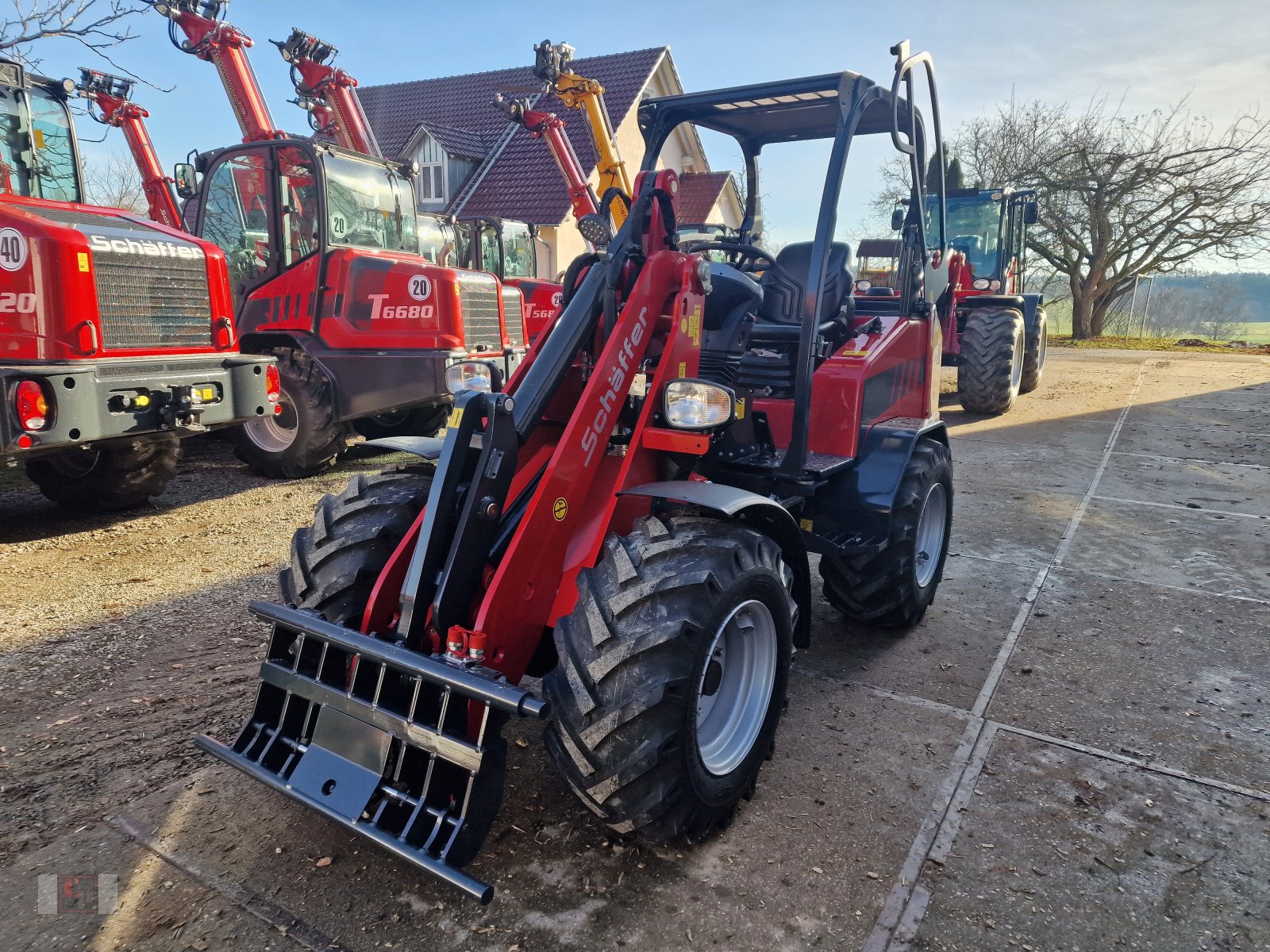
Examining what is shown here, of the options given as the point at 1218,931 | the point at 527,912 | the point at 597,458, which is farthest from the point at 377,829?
the point at 1218,931

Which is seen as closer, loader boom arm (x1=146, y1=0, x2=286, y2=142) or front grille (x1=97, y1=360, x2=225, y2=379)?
front grille (x1=97, y1=360, x2=225, y2=379)

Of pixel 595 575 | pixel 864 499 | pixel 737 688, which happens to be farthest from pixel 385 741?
pixel 864 499

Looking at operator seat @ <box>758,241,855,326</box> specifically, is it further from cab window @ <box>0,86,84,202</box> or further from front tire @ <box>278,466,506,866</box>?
cab window @ <box>0,86,84,202</box>

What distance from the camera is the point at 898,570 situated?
3.89 metres

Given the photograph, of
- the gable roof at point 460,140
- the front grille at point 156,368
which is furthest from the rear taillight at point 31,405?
the gable roof at point 460,140

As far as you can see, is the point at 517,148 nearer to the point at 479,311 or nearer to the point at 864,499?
the point at 479,311

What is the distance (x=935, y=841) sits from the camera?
2.63m

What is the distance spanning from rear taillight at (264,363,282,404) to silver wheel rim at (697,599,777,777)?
481 centimetres

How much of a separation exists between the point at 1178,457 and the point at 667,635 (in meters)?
8.71

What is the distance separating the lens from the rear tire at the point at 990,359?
1110cm

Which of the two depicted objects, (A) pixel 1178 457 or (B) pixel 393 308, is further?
(A) pixel 1178 457

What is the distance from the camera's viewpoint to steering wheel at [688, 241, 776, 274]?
4215 millimetres

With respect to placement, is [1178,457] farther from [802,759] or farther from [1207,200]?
[1207,200]

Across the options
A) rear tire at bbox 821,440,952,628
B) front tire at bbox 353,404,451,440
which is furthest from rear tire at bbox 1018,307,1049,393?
rear tire at bbox 821,440,952,628
